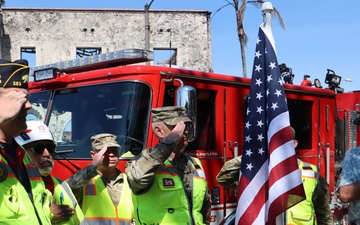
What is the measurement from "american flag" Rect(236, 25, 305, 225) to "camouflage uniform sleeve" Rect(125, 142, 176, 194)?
94cm

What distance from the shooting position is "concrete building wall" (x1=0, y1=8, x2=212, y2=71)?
925 inches

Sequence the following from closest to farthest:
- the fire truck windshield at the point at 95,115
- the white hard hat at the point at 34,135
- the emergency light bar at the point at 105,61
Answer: the white hard hat at the point at 34,135 < the fire truck windshield at the point at 95,115 < the emergency light bar at the point at 105,61

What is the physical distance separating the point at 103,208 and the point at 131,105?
49.5 inches

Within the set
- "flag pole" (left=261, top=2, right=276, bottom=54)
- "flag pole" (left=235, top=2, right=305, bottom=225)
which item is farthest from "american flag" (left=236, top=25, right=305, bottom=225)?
"flag pole" (left=261, top=2, right=276, bottom=54)

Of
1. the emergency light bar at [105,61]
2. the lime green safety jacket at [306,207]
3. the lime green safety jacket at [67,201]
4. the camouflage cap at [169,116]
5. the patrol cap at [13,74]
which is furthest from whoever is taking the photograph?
the emergency light bar at [105,61]

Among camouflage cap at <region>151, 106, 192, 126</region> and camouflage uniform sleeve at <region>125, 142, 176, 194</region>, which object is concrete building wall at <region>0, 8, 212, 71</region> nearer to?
camouflage cap at <region>151, 106, 192, 126</region>

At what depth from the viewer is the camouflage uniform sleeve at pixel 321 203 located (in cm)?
454

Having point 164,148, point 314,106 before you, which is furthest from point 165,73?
point 314,106

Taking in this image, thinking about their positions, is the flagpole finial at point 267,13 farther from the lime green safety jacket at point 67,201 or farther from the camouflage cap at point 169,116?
the lime green safety jacket at point 67,201

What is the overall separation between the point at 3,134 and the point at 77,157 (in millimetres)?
3076

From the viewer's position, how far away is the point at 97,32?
939 inches

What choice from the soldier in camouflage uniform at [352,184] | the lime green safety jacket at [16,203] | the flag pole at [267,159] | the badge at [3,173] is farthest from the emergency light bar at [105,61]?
the badge at [3,173]

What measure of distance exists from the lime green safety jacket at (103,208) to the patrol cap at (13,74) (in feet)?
6.66

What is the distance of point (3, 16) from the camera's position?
76.1 feet
